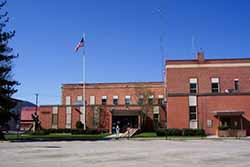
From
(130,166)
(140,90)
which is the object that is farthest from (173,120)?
(130,166)

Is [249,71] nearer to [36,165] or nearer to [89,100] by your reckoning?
[89,100]

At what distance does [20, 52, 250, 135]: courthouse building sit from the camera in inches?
2034

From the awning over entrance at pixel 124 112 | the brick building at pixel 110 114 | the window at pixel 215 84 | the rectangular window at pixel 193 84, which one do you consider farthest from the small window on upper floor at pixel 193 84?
the awning over entrance at pixel 124 112

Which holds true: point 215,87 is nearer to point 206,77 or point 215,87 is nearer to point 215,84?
point 215,84

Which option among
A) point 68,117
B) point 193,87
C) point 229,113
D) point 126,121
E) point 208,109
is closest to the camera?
point 229,113

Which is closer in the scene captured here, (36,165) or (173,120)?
(36,165)

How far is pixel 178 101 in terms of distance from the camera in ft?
174

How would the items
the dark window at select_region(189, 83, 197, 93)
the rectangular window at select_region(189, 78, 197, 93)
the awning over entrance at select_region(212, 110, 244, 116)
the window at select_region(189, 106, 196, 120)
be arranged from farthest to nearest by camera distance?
the rectangular window at select_region(189, 78, 197, 93)
the dark window at select_region(189, 83, 197, 93)
the window at select_region(189, 106, 196, 120)
the awning over entrance at select_region(212, 110, 244, 116)

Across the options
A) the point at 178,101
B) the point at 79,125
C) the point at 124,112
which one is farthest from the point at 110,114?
the point at 178,101

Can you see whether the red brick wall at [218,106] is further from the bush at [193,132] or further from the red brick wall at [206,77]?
the red brick wall at [206,77]

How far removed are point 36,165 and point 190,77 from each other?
1907 inches

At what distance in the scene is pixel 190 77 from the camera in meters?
61.8

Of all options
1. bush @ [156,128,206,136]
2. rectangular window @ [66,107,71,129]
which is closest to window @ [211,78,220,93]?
bush @ [156,128,206,136]

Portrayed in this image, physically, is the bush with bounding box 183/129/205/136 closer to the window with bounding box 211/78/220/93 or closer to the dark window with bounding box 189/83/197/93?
the dark window with bounding box 189/83/197/93
